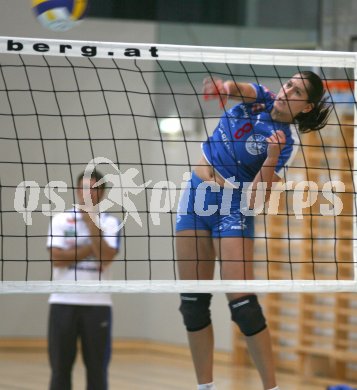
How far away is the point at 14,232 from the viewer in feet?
25.6

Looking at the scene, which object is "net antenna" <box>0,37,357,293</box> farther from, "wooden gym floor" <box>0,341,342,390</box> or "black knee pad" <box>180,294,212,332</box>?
"black knee pad" <box>180,294,212,332</box>

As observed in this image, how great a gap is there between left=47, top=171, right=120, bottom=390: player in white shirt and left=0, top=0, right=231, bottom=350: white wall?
8.90 ft

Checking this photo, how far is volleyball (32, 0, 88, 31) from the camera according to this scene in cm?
373

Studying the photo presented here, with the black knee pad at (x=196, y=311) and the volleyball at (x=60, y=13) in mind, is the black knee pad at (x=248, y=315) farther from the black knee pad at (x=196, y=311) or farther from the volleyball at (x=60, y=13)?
the volleyball at (x=60, y=13)

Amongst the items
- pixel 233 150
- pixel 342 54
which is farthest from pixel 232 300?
pixel 342 54

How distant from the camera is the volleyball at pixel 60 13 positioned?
3.73 m

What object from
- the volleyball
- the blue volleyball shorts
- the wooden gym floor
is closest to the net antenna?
the wooden gym floor

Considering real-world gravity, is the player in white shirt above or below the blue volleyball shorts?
below

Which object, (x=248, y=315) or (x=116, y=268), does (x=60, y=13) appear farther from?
(x=116, y=268)

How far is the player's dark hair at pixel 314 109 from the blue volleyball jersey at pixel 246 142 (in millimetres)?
63

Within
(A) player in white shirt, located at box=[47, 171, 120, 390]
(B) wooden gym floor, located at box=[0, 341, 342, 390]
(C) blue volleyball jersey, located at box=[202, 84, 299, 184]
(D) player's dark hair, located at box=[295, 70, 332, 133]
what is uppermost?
(D) player's dark hair, located at box=[295, 70, 332, 133]

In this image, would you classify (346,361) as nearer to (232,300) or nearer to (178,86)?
(178,86)

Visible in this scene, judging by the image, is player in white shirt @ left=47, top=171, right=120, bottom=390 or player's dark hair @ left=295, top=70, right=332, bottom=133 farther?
player in white shirt @ left=47, top=171, right=120, bottom=390

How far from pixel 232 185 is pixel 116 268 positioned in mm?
4528
